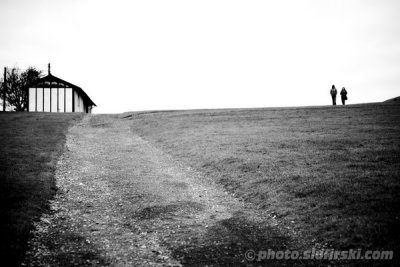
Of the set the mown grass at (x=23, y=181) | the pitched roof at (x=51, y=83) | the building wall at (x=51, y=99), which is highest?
the pitched roof at (x=51, y=83)

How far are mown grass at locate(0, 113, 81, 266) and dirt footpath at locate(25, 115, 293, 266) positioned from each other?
0.41 meters

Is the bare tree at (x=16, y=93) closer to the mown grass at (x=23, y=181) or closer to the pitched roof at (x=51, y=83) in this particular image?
the pitched roof at (x=51, y=83)

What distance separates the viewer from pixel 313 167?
1373cm

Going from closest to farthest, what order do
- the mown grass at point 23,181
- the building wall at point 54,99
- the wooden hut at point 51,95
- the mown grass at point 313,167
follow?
the mown grass at point 23,181 → the mown grass at point 313,167 → the wooden hut at point 51,95 → the building wall at point 54,99

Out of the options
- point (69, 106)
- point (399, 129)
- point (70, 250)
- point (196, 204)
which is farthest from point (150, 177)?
point (69, 106)

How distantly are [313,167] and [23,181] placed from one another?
1368cm

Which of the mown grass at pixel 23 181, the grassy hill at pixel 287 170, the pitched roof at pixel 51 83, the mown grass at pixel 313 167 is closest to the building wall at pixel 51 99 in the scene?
the pitched roof at pixel 51 83

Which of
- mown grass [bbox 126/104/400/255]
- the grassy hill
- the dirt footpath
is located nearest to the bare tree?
the grassy hill

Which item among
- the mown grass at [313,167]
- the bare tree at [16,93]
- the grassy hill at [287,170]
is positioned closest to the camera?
the grassy hill at [287,170]

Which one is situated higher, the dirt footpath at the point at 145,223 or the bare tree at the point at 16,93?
the bare tree at the point at 16,93

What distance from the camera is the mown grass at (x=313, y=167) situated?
8.41 m

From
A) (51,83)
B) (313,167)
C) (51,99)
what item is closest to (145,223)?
(313,167)

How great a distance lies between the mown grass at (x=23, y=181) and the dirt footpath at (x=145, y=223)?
405 mm

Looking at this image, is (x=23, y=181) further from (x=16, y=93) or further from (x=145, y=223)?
(x=16, y=93)
